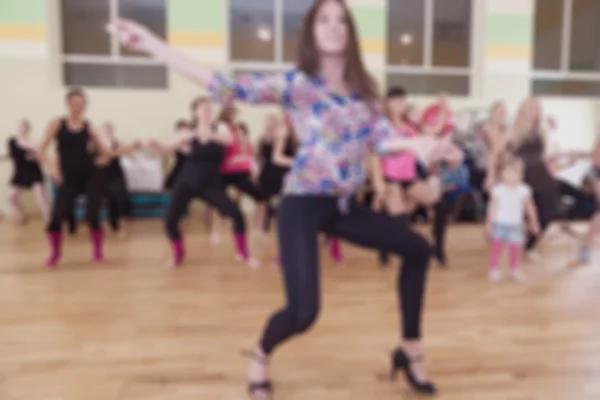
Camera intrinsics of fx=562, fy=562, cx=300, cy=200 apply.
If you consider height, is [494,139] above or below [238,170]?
above

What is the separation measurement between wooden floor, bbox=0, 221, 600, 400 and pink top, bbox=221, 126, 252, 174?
2.96 feet

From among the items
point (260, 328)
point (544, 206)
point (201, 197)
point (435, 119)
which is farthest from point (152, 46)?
point (544, 206)

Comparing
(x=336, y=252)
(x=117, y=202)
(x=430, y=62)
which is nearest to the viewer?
(x=336, y=252)

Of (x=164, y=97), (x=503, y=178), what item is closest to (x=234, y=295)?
(x=503, y=178)

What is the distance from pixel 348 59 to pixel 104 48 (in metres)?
7.39

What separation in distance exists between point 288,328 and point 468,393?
0.82m

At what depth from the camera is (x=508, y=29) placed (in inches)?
345

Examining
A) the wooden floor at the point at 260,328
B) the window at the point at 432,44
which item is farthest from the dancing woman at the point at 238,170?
the window at the point at 432,44

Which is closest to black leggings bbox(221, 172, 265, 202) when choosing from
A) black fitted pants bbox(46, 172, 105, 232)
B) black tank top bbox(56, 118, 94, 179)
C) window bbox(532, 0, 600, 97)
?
black fitted pants bbox(46, 172, 105, 232)

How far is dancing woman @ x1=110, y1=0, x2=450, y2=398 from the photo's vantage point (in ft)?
6.46

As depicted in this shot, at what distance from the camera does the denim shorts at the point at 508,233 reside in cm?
427

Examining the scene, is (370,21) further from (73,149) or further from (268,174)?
(73,149)

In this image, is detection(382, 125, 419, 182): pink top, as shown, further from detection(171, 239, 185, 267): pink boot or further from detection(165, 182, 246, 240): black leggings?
detection(171, 239, 185, 267): pink boot

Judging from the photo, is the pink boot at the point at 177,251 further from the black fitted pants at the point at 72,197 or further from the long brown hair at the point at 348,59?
the long brown hair at the point at 348,59
